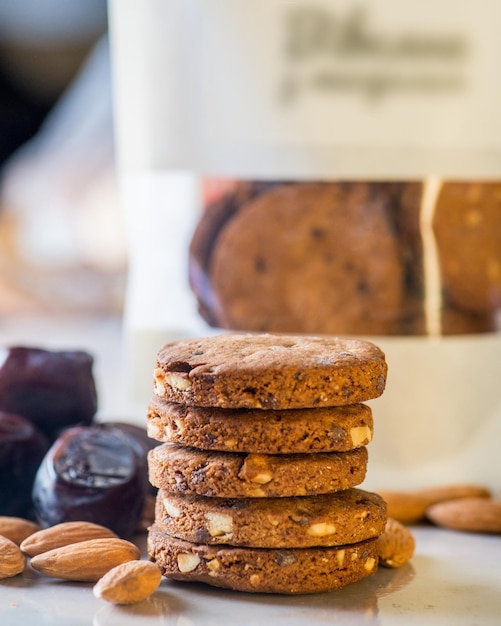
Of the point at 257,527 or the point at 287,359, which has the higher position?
the point at 287,359

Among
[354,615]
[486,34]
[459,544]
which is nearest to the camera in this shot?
[354,615]

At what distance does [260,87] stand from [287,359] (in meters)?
0.49

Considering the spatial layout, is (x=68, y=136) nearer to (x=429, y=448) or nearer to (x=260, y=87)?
(x=260, y=87)

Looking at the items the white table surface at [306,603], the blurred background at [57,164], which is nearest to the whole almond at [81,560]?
the white table surface at [306,603]

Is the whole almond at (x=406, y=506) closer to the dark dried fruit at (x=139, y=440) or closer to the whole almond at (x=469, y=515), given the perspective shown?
the whole almond at (x=469, y=515)

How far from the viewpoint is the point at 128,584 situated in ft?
2.31

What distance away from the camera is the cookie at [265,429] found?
718mm

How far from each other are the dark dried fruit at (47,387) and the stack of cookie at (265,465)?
0.81ft

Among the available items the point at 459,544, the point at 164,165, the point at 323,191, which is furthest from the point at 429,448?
the point at 164,165

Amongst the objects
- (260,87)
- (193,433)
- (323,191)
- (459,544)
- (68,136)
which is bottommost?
(459,544)

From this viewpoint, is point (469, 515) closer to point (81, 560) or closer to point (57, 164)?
point (81, 560)

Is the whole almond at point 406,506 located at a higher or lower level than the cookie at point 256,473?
lower

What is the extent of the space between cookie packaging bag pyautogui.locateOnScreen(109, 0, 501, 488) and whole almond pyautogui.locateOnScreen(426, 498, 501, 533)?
5.7 inches

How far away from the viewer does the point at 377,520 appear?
2.54 feet
